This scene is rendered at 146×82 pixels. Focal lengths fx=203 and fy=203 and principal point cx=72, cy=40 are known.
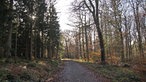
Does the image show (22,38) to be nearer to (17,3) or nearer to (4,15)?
(17,3)

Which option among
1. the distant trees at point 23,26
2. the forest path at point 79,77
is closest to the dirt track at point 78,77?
the forest path at point 79,77

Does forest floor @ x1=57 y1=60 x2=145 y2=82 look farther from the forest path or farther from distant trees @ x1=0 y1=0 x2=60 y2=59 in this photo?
distant trees @ x1=0 y1=0 x2=60 y2=59

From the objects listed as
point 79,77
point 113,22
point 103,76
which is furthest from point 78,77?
point 113,22

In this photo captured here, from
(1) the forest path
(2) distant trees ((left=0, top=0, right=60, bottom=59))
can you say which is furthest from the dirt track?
(2) distant trees ((left=0, top=0, right=60, bottom=59))

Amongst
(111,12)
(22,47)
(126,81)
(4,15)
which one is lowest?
(126,81)

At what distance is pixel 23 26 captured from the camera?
121 feet

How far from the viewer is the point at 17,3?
26.8 metres

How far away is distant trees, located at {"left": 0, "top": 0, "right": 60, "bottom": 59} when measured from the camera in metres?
21.9

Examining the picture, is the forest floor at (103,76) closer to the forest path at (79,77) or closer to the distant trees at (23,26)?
the forest path at (79,77)

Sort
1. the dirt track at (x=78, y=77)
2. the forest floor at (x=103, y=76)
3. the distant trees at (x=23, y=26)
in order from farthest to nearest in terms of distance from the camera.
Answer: the distant trees at (x=23, y=26) < the dirt track at (x=78, y=77) < the forest floor at (x=103, y=76)

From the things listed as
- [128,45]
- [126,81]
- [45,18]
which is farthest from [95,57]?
[126,81]

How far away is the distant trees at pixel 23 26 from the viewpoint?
21873 millimetres

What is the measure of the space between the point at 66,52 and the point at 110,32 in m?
56.6

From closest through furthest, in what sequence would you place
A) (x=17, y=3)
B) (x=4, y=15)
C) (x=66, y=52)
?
(x=4, y=15) → (x=17, y=3) → (x=66, y=52)
